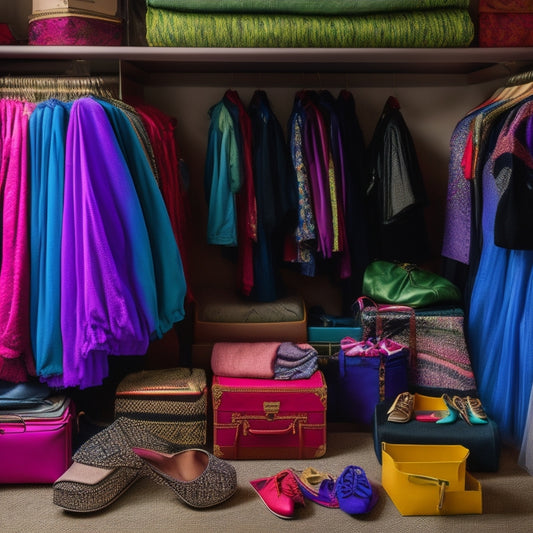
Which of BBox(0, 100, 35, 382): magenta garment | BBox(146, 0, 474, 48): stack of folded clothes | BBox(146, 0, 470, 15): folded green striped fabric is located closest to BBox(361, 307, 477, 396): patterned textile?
BBox(146, 0, 474, 48): stack of folded clothes

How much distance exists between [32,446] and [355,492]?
1065mm

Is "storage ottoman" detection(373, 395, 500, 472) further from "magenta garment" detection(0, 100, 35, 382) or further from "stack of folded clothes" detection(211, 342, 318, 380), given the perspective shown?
"magenta garment" detection(0, 100, 35, 382)

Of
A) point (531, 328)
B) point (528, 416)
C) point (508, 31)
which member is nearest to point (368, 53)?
point (508, 31)

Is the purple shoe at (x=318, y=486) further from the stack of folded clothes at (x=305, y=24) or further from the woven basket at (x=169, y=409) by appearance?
the stack of folded clothes at (x=305, y=24)

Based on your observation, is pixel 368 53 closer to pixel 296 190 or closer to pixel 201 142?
pixel 296 190

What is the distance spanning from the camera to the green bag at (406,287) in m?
3.00

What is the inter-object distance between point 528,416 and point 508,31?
1535 mm

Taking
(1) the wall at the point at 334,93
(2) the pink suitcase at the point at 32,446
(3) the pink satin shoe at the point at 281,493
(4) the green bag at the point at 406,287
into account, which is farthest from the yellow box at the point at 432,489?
(1) the wall at the point at 334,93

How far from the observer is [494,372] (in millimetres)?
2809

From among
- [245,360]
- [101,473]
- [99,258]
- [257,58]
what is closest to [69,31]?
[257,58]

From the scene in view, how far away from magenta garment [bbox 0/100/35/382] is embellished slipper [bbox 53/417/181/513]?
1.21 ft

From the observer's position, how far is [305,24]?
2.83m

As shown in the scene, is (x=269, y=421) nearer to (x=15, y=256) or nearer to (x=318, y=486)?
(x=318, y=486)

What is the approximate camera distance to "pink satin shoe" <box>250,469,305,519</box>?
2211mm
